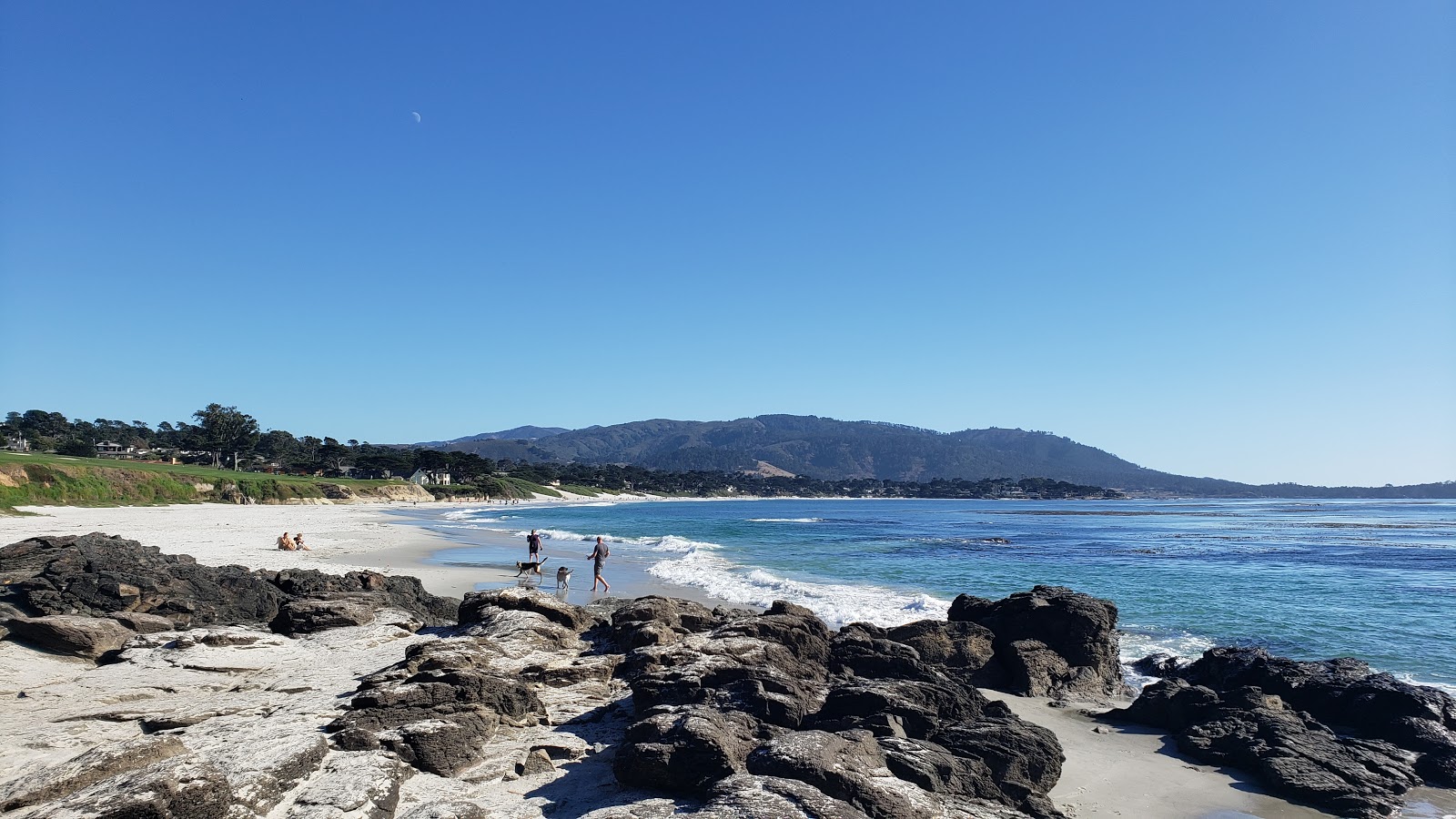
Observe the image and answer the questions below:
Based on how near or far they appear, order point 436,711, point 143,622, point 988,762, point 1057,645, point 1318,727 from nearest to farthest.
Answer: point 988,762 < point 436,711 < point 1318,727 < point 143,622 < point 1057,645

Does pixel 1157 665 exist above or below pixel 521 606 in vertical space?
below

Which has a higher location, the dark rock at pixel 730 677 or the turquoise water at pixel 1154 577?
the dark rock at pixel 730 677

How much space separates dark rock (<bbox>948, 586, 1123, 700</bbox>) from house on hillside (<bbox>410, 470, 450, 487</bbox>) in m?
117

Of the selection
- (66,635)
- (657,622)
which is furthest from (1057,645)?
(66,635)

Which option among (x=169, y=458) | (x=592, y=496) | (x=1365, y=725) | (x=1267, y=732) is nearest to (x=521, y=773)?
(x=1267, y=732)

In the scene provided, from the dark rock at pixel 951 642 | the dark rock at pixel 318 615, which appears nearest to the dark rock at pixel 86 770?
the dark rock at pixel 318 615

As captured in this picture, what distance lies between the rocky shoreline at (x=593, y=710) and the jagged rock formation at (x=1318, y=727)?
3 cm

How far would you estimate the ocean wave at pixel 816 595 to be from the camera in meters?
18.1

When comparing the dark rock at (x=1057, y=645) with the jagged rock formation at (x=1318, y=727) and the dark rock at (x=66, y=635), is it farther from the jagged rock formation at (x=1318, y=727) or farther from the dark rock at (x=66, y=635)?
the dark rock at (x=66, y=635)

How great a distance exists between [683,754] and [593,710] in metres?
2.60

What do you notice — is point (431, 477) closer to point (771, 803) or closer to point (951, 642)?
point (951, 642)

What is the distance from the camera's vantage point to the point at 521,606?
40.4 ft

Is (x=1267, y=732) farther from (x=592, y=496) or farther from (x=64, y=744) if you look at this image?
(x=592, y=496)

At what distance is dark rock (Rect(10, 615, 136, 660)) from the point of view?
10602 mm
